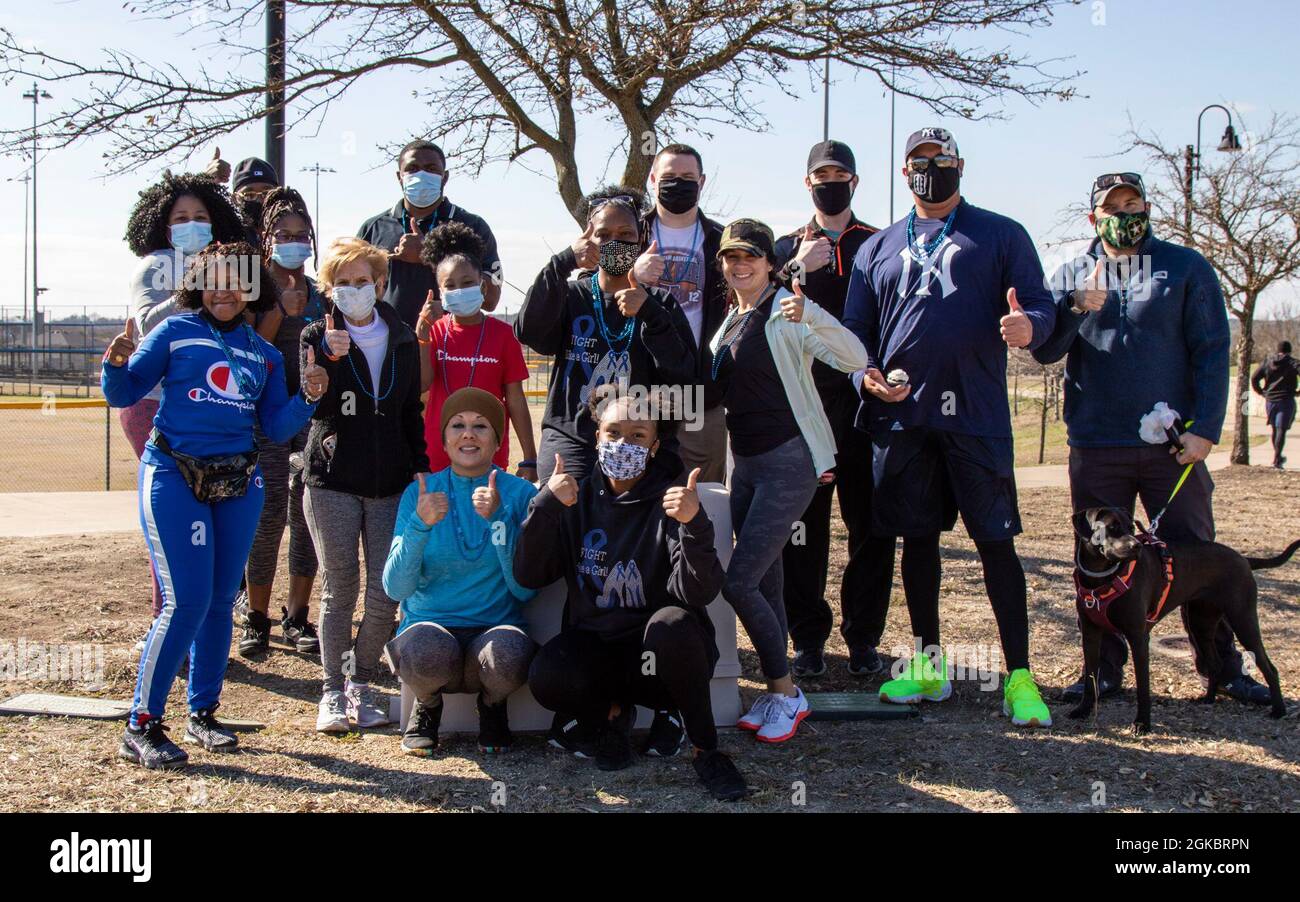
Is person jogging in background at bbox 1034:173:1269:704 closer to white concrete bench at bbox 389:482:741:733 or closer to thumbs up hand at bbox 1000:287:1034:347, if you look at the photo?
thumbs up hand at bbox 1000:287:1034:347

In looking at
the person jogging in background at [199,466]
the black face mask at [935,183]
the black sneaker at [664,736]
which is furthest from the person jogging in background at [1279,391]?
the person jogging in background at [199,466]

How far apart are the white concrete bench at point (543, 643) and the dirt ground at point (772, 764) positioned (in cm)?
9

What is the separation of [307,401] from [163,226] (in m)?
1.30

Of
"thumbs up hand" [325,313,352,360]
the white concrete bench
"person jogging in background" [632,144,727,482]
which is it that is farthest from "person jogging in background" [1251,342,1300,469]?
"thumbs up hand" [325,313,352,360]

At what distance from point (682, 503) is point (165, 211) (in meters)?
2.84

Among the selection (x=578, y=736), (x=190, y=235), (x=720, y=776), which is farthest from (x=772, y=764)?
(x=190, y=235)

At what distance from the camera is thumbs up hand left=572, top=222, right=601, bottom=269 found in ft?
15.5

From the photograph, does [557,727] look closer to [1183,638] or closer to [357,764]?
[357,764]

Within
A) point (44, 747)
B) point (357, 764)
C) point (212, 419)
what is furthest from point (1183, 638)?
point (44, 747)

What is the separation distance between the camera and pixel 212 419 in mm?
4332
